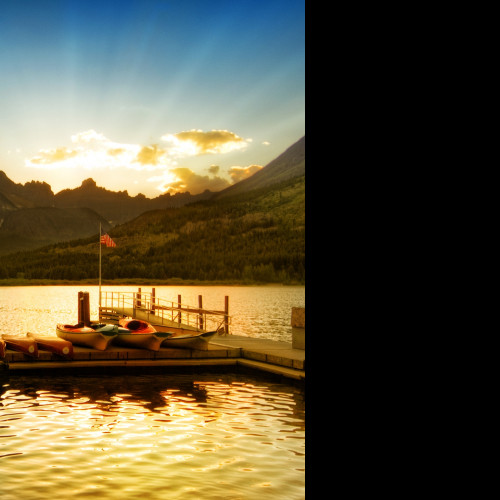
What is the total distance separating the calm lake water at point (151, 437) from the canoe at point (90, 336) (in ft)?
4.74

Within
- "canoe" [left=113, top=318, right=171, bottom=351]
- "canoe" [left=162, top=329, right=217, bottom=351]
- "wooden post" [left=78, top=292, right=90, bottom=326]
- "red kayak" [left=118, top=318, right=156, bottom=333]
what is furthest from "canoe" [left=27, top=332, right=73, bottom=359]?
"wooden post" [left=78, top=292, right=90, bottom=326]

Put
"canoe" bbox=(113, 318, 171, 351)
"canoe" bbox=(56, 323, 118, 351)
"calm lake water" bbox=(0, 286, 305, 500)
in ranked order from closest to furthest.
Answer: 1. "calm lake water" bbox=(0, 286, 305, 500)
2. "canoe" bbox=(113, 318, 171, 351)
3. "canoe" bbox=(56, 323, 118, 351)

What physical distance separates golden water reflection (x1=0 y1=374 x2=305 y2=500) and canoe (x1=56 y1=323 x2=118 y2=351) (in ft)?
5.05

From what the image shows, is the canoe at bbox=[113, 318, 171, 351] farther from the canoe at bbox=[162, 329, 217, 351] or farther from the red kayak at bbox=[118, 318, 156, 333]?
the canoe at bbox=[162, 329, 217, 351]

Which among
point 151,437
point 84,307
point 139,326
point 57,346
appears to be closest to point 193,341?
point 139,326

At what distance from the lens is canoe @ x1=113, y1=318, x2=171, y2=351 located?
21.8 metres

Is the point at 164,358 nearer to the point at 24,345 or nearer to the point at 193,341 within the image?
the point at 193,341

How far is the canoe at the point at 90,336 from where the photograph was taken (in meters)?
21.9

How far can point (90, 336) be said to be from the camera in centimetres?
→ 2198
